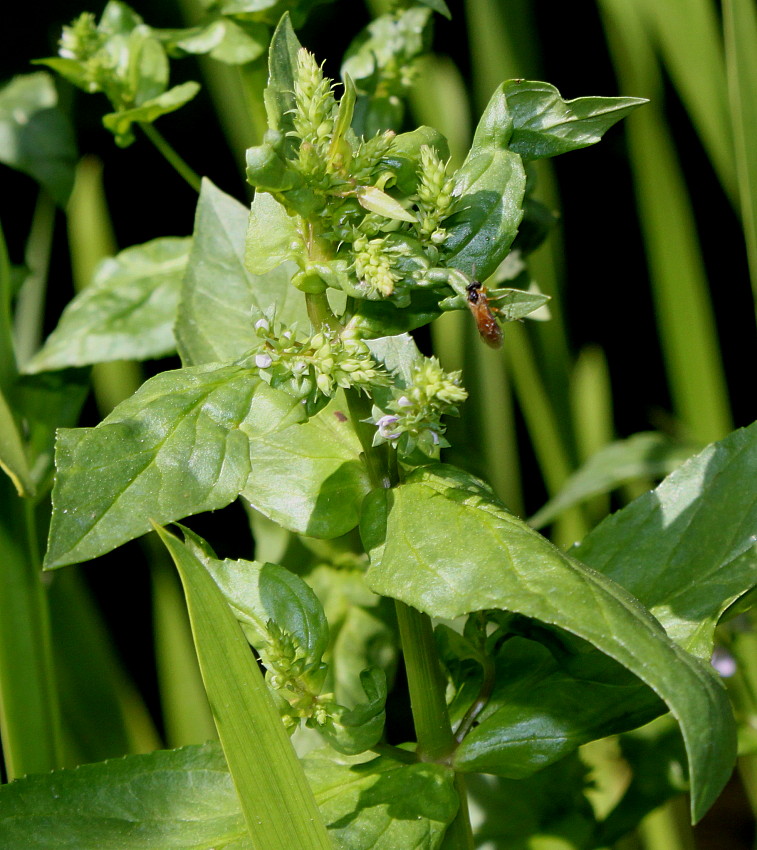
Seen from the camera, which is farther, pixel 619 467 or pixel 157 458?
pixel 619 467

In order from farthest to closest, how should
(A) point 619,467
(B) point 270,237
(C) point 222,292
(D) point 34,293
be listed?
(D) point 34,293 → (A) point 619,467 → (C) point 222,292 → (B) point 270,237

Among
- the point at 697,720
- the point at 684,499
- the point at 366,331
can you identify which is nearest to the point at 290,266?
the point at 366,331

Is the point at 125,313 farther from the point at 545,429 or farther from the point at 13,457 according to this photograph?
the point at 545,429

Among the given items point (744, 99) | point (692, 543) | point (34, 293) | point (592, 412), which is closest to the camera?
point (692, 543)

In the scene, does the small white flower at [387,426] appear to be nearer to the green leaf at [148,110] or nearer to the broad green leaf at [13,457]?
the broad green leaf at [13,457]

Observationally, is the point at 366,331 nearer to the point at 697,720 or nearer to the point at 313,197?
the point at 313,197

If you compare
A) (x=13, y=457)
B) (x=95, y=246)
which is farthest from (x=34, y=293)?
(x=13, y=457)

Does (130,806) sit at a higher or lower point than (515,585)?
lower

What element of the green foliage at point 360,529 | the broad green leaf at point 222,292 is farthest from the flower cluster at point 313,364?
the broad green leaf at point 222,292
